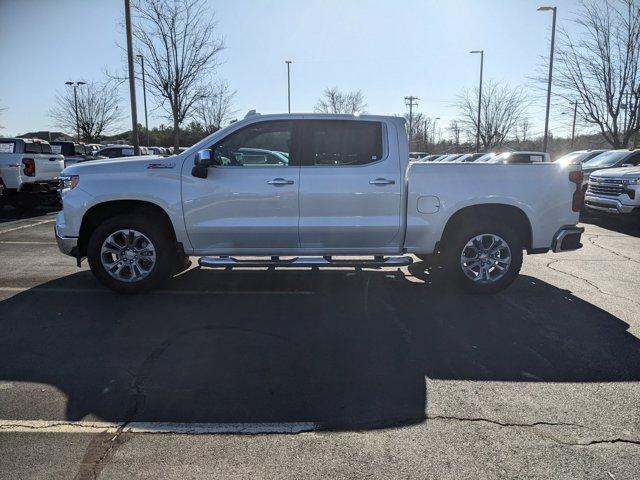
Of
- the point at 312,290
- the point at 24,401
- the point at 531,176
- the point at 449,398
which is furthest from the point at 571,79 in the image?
the point at 24,401

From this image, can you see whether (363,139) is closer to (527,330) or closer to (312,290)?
(312,290)

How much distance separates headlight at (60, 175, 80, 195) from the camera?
5520 millimetres

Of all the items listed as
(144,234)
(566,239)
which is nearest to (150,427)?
(144,234)

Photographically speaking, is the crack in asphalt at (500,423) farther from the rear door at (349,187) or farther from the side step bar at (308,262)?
the rear door at (349,187)

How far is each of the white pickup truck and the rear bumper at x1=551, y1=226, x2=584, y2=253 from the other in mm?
13

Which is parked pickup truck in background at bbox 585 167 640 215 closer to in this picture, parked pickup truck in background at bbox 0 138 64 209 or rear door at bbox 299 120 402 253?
rear door at bbox 299 120 402 253

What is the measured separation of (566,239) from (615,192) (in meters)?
7.30

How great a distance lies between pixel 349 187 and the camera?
5516 millimetres

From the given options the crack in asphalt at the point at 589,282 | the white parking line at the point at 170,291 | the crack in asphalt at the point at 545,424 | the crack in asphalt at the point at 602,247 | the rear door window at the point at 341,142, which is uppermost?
the rear door window at the point at 341,142

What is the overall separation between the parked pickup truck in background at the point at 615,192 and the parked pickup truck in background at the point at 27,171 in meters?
13.7

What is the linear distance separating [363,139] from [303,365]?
2891 mm

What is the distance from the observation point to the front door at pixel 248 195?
5484mm

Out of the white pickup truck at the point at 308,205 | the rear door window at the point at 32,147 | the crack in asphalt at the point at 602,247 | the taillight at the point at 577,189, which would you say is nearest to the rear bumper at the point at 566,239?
the white pickup truck at the point at 308,205

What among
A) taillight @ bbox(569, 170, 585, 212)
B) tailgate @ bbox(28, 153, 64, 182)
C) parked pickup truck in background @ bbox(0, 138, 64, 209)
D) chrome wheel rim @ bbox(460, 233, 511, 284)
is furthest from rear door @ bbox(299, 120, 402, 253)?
tailgate @ bbox(28, 153, 64, 182)
